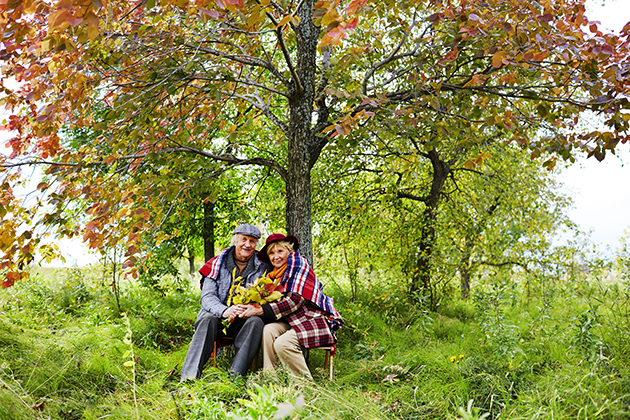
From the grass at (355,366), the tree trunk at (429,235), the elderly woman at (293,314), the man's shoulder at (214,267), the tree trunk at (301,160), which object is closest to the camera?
the grass at (355,366)

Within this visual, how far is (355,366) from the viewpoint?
4.04m

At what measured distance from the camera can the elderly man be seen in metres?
3.42

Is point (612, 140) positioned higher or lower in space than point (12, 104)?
lower

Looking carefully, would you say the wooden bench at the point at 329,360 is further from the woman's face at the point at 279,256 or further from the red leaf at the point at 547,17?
the red leaf at the point at 547,17

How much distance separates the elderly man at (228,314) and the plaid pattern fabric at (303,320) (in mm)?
224

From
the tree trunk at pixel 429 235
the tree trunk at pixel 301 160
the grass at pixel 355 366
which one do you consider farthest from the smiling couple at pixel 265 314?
the tree trunk at pixel 429 235

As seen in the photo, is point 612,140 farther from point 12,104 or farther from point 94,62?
point 12,104

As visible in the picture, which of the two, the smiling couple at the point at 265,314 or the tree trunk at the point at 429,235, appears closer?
the smiling couple at the point at 265,314

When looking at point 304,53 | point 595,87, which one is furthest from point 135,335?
point 595,87

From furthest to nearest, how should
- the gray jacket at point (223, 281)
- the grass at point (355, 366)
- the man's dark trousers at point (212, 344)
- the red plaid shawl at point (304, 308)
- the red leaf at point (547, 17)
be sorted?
the gray jacket at point (223, 281)
the red plaid shawl at point (304, 308)
the man's dark trousers at point (212, 344)
the red leaf at point (547, 17)
the grass at point (355, 366)

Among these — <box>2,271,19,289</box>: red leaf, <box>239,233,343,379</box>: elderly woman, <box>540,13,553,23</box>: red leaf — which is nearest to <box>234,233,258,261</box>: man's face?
<box>239,233,343,379</box>: elderly woman

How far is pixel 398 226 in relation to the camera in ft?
20.3

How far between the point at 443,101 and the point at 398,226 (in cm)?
247

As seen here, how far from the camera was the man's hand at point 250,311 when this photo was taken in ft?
11.7
